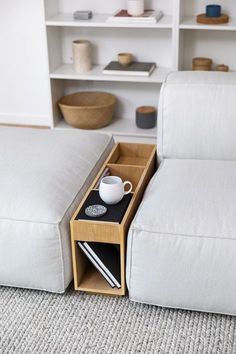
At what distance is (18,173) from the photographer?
2.08 meters

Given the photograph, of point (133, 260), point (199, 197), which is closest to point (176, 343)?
point (133, 260)

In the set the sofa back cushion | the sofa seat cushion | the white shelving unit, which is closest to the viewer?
the sofa seat cushion

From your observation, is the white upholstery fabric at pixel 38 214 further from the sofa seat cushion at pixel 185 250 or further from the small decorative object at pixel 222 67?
the small decorative object at pixel 222 67

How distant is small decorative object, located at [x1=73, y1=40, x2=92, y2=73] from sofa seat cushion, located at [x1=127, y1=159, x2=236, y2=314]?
1446 mm

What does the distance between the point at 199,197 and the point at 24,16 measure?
1.91 meters

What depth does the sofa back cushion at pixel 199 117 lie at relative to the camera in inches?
86.5

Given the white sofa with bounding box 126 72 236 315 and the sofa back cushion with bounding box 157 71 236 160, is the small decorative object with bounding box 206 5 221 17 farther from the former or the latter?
the white sofa with bounding box 126 72 236 315

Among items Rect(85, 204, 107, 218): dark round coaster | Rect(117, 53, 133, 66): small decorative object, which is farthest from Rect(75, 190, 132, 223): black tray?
Rect(117, 53, 133, 66): small decorative object

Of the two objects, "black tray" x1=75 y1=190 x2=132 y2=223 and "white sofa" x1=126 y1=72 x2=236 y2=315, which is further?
"black tray" x1=75 y1=190 x2=132 y2=223

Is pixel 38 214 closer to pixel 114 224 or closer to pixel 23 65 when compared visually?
pixel 114 224

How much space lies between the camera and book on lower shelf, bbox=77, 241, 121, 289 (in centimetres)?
196

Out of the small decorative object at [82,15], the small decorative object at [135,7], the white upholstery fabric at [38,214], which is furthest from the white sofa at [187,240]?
the small decorative object at [82,15]

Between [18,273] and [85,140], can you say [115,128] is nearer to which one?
[85,140]

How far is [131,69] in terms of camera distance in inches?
124
